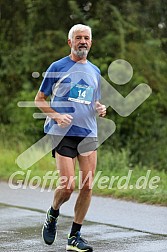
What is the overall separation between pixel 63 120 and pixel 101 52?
41.0 feet

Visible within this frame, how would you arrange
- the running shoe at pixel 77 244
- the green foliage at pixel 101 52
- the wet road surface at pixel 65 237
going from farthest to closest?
the green foliage at pixel 101 52
the wet road surface at pixel 65 237
the running shoe at pixel 77 244

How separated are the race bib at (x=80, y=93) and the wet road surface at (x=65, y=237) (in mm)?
1425

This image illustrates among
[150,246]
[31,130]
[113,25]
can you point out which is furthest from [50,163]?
[150,246]

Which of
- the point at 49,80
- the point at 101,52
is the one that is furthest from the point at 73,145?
the point at 101,52

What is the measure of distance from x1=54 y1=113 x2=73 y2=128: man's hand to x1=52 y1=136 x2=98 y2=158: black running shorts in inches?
7.7

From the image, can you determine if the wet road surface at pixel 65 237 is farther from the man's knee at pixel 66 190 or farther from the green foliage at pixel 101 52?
the green foliage at pixel 101 52

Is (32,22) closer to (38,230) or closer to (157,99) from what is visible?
(157,99)

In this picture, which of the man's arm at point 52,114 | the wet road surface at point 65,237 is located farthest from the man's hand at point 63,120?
the wet road surface at point 65,237

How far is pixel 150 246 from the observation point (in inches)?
288

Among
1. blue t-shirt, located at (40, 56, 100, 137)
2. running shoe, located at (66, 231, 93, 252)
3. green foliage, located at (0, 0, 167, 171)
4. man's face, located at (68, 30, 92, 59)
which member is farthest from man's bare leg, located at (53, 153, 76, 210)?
green foliage, located at (0, 0, 167, 171)

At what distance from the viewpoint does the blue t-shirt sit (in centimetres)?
718

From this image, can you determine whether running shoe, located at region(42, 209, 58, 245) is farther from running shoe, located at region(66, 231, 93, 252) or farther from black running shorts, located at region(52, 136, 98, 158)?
→ black running shorts, located at region(52, 136, 98, 158)

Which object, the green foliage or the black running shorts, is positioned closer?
the black running shorts

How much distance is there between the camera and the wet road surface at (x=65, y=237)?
7.31 m
